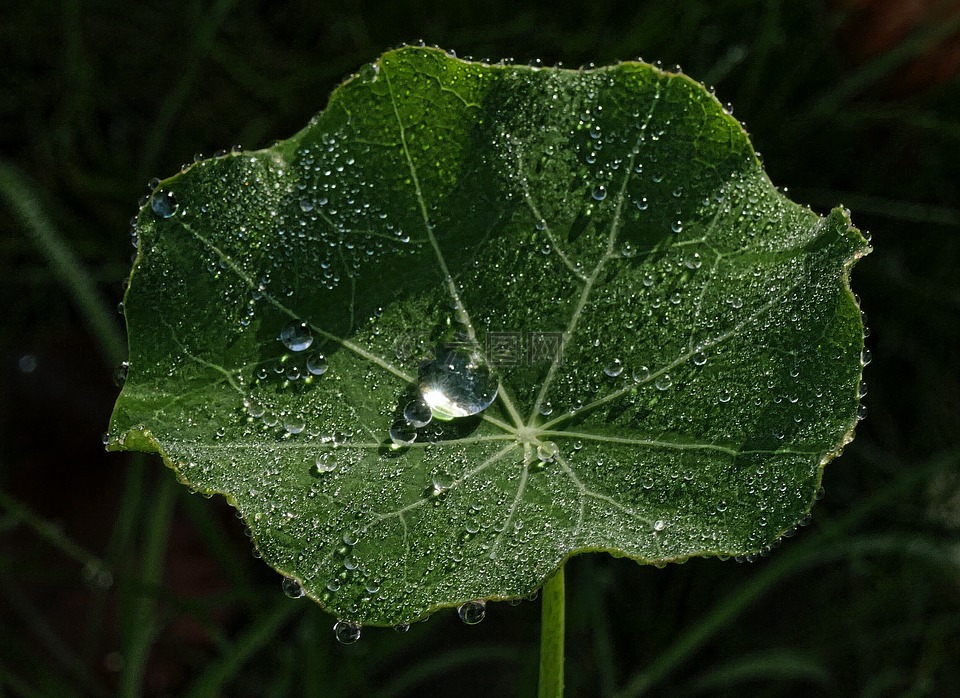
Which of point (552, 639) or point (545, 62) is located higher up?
point (545, 62)

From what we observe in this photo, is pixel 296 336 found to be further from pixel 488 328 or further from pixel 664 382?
pixel 664 382

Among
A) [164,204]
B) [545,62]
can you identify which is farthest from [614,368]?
[545,62]

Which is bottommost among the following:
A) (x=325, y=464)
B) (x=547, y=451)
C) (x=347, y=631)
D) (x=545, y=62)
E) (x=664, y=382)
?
(x=347, y=631)

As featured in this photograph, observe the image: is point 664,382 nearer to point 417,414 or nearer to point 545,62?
point 417,414

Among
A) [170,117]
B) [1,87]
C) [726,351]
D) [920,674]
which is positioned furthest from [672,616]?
[1,87]

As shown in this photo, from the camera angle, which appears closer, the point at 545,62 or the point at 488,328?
the point at 488,328
